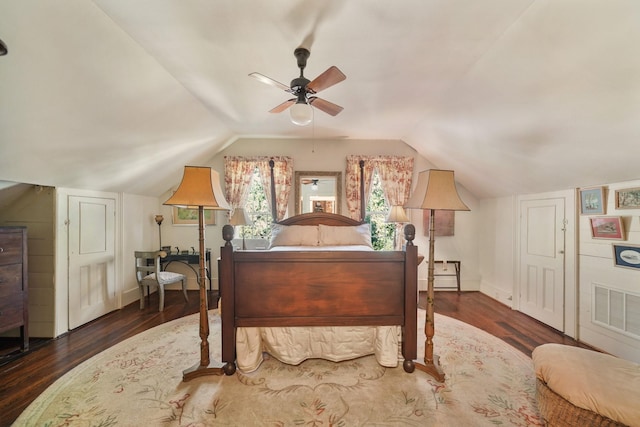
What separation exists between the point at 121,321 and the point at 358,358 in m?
3.02

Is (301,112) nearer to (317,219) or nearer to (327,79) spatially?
(327,79)

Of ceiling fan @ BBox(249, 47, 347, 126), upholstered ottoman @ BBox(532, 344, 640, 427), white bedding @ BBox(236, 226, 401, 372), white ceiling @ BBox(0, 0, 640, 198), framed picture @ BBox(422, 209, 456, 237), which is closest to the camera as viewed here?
upholstered ottoman @ BBox(532, 344, 640, 427)

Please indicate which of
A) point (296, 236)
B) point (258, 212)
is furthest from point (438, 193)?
point (258, 212)

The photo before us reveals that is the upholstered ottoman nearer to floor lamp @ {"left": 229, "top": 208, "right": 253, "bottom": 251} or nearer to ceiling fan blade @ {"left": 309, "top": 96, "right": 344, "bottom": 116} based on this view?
ceiling fan blade @ {"left": 309, "top": 96, "right": 344, "bottom": 116}

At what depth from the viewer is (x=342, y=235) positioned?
153 inches

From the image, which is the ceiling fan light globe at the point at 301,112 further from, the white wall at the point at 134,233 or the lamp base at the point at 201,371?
the white wall at the point at 134,233

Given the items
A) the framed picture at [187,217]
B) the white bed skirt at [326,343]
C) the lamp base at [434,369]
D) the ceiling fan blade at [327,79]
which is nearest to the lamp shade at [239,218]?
the framed picture at [187,217]

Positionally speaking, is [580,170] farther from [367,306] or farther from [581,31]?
[367,306]

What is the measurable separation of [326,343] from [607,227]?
2961 mm

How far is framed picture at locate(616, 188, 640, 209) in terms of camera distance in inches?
90.3

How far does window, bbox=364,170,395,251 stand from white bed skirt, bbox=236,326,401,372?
2559 millimetres

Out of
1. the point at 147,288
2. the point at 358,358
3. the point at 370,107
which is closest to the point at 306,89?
the point at 370,107

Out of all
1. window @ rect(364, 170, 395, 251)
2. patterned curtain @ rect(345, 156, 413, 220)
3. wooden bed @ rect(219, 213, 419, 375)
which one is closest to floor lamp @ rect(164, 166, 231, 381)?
wooden bed @ rect(219, 213, 419, 375)

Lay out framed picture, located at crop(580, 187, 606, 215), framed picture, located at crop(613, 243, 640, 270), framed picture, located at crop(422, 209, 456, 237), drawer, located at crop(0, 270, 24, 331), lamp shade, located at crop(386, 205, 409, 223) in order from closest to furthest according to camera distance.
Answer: framed picture, located at crop(613, 243, 640, 270)
drawer, located at crop(0, 270, 24, 331)
framed picture, located at crop(580, 187, 606, 215)
lamp shade, located at crop(386, 205, 409, 223)
framed picture, located at crop(422, 209, 456, 237)
